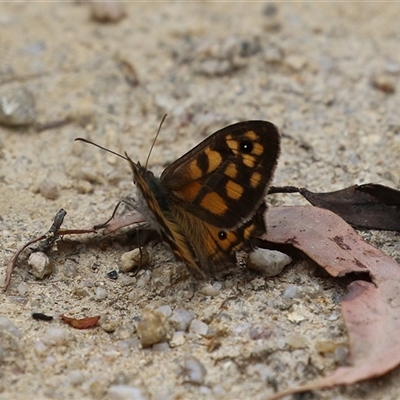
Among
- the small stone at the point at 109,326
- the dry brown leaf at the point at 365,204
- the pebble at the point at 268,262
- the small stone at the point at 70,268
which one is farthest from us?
the dry brown leaf at the point at 365,204

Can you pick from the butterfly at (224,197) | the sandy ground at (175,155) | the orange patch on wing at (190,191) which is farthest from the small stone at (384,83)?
the orange patch on wing at (190,191)

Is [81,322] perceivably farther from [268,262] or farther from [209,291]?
[268,262]

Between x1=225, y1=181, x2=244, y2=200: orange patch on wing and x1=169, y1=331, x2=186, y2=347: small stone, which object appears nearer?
x1=169, y1=331, x2=186, y2=347: small stone

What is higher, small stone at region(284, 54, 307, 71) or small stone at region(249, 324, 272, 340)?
small stone at region(284, 54, 307, 71)

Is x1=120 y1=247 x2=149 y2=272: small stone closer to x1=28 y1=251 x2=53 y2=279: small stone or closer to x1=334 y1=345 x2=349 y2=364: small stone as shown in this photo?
x1=28 y1=251 x2=53 y2=279: small stone

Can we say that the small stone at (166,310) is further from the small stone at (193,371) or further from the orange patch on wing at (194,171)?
the orange patch on wing at (194,171)

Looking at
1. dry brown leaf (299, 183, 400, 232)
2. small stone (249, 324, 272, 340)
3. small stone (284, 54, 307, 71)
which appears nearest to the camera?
small stone (249, 324, 272, 340)

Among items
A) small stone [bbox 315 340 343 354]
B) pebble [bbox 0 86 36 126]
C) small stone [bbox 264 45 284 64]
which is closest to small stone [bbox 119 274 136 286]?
small stone [bbox 315 340 343 354]
